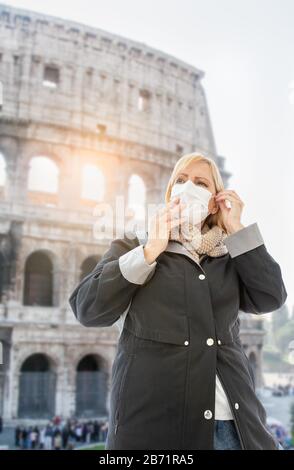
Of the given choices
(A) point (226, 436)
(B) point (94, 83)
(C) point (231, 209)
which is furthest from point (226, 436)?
(B) point (94, 83)

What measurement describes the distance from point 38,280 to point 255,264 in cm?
1402

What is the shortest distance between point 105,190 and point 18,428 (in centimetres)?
828

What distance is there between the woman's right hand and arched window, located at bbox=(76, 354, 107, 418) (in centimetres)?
1355

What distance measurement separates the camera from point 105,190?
16609 millimetres

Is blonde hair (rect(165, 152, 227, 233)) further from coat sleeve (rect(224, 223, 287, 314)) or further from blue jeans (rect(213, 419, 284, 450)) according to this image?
blue jeans (rect(213, 419, 284, 450))

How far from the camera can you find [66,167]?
1598 cm

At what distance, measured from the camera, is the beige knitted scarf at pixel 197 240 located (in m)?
1.94

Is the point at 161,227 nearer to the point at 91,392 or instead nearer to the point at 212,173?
the point at 212,173

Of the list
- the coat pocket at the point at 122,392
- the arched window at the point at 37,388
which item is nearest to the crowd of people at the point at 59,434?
the arched window at the point at 37,388

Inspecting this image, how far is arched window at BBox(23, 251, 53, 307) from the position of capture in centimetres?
1494

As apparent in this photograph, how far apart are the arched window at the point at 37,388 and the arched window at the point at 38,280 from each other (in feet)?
5.81

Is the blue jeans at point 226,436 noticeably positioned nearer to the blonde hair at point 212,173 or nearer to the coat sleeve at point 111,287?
the coat sleeve at point 111,287

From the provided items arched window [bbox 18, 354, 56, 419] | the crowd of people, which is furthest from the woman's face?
arched window [bbox 18, 354, 56, 419]
